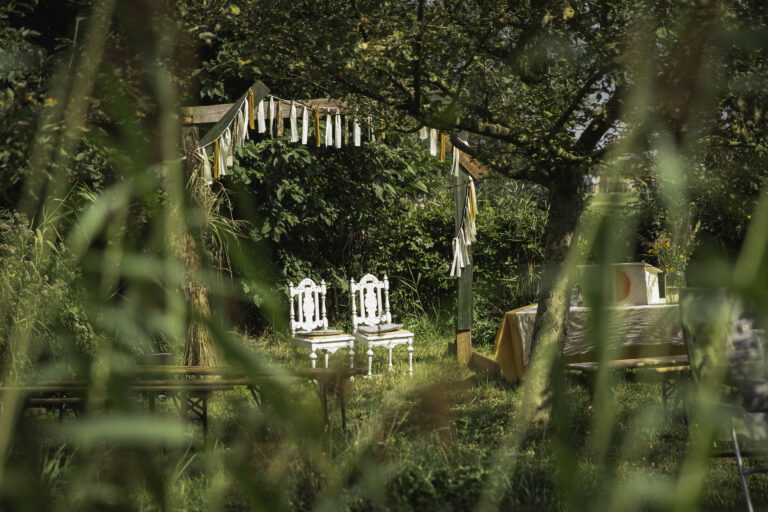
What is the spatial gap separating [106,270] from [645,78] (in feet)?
0.91

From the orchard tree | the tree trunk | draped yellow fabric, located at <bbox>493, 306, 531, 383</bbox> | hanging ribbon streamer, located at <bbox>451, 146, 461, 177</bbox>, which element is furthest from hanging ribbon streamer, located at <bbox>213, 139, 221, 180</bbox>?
the tree trunk

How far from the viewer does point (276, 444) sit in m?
0.58

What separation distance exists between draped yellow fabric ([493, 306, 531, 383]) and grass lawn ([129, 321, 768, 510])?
1.07 ft

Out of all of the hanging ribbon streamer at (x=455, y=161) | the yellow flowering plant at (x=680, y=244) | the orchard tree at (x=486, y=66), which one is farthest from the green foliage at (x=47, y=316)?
the hanging ribbon streamer at (x=455, y=161)

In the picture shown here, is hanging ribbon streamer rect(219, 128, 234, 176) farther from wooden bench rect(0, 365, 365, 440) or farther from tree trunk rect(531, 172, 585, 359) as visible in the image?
tree trunk rect(531, 172, 585, 359)

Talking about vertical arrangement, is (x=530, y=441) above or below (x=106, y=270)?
below

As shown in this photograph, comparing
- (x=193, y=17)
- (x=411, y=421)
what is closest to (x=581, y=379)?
(x=411, y=421)

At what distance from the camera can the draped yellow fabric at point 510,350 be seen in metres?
5.65

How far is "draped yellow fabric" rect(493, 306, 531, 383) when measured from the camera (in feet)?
18.5

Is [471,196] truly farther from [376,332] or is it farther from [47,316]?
[47,316]

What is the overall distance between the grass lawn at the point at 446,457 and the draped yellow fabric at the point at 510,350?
33 centimetres

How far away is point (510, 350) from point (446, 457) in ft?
10.2

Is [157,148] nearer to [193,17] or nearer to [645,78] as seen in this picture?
[645,78]

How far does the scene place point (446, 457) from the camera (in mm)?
2746
